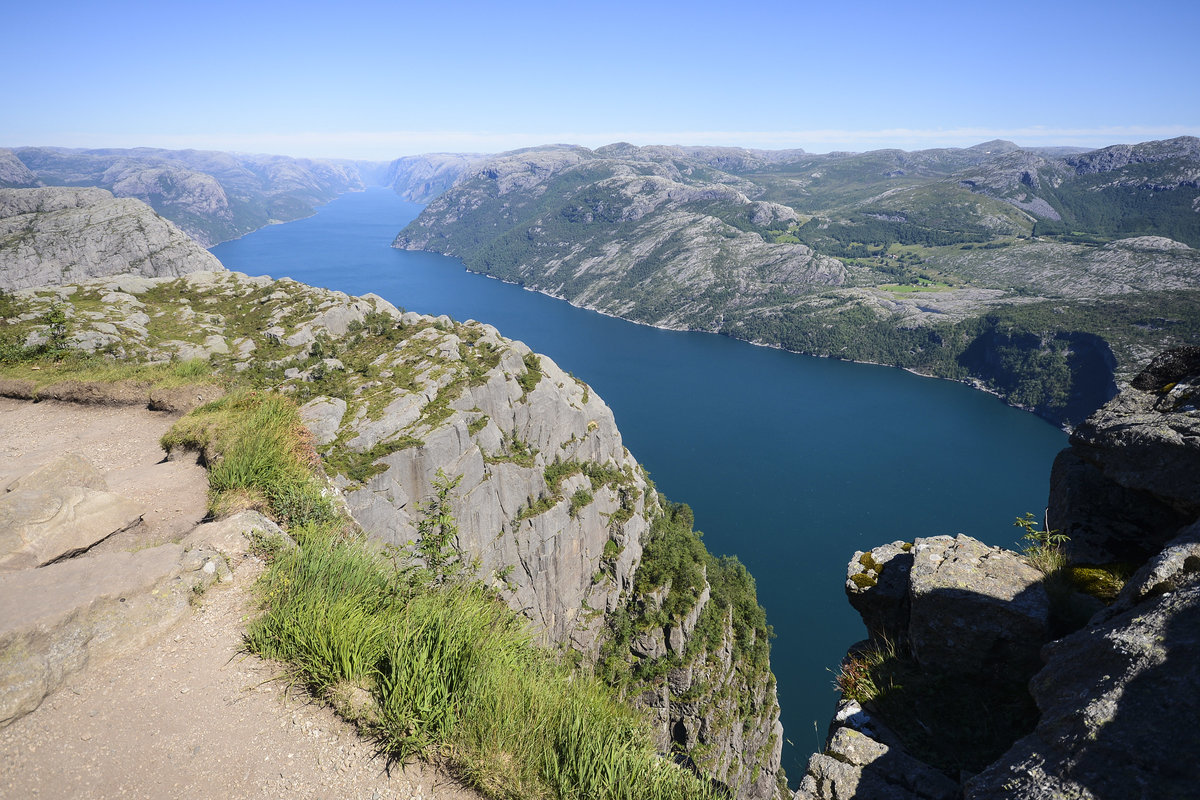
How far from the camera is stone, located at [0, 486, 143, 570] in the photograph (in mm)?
6926

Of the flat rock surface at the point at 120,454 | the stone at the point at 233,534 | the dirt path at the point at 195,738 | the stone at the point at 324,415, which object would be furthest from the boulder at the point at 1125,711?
the stone at the point at 324,415

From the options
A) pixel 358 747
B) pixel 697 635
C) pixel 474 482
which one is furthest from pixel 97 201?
pixel 358 747

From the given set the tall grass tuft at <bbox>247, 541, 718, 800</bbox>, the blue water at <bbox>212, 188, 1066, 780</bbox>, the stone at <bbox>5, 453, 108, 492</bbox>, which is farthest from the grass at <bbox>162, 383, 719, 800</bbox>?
the blue water at <bbox>212, 188, 1066, 780</bbox>

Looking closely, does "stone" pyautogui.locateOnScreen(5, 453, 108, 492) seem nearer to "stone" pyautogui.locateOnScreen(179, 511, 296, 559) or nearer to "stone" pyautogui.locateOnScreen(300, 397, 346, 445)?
"stone" pyautogui.locateOnScreen(179, 511, 296, 559)

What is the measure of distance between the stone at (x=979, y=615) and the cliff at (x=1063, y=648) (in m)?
0.02

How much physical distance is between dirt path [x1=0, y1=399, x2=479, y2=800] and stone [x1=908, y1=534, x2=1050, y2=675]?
22.9 ft

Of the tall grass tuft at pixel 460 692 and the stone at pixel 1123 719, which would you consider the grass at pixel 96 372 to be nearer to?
the tall grass tuft at pixel 460 692

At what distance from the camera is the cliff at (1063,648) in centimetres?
415

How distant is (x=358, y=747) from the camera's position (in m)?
5.38

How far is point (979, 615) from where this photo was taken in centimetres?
749

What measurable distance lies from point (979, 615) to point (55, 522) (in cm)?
1343

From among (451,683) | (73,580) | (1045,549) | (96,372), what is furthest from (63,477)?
(1045,549)

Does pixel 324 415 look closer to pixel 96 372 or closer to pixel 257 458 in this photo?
pixel 96 372

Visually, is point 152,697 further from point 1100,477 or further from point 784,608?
point 784,608
